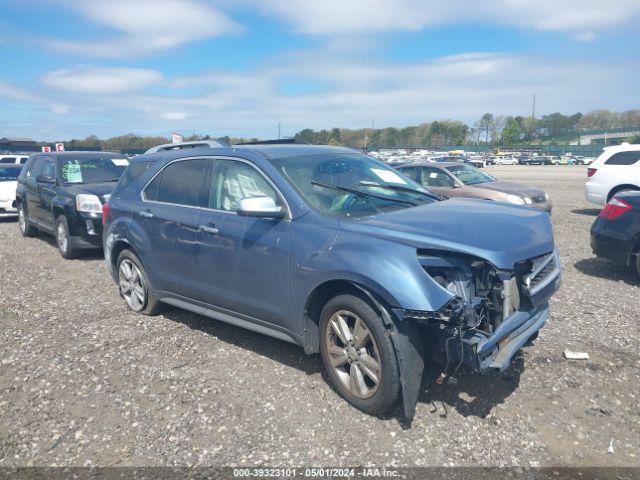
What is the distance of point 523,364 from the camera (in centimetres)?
433

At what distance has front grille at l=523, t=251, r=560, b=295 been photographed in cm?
363

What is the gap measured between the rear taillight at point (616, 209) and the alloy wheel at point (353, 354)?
15.6 feet

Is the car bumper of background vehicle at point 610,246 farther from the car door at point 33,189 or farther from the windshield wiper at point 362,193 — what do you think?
the car door at point 33,189

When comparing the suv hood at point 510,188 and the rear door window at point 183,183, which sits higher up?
the rear door window at point 183,183

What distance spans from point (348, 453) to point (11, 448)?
2.16 meters

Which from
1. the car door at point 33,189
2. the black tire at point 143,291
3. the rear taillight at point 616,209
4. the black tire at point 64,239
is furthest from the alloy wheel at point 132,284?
the rear taillight at point 616,209

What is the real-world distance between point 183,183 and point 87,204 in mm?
4192

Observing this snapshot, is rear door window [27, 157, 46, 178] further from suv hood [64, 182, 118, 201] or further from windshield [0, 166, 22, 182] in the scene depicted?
windshield [0, 166, 22, 182]

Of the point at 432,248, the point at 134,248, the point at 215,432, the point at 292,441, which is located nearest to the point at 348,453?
the point at 292,441

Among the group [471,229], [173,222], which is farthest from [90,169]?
[471,229]

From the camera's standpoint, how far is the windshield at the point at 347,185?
13.6 ft

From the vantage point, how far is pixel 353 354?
365 cm

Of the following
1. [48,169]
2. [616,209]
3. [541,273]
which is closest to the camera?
[541,273]

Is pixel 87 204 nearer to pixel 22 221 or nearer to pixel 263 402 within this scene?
pixel 22 221
